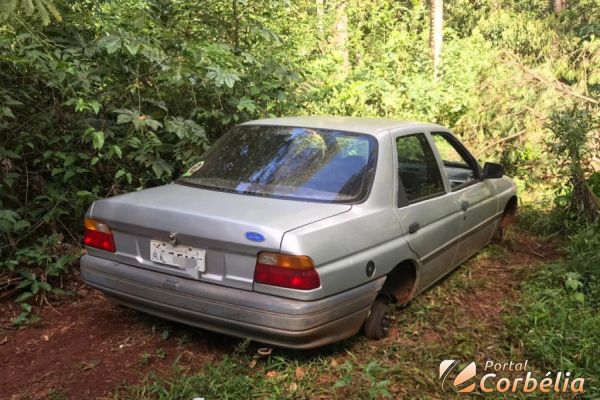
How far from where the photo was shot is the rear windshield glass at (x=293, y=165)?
3486mm

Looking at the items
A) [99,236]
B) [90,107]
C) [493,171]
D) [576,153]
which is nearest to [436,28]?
[576,153]

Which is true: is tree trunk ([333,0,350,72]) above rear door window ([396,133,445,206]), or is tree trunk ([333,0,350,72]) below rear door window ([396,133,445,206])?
above

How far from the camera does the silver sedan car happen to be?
2928 mm

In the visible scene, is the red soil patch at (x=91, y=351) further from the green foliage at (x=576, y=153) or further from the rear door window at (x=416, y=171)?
the green foliage at (x=576, y=153)

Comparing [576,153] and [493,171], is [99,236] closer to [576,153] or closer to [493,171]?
[493,171]

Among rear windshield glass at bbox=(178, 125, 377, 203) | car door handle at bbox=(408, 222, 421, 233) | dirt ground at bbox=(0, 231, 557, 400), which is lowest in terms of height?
dirt ground at bbox=(0, 231, 557, 400)

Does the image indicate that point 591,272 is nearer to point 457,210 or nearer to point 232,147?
point 457,210

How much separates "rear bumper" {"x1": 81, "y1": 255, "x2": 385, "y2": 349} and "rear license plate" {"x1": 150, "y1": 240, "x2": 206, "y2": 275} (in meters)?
0.08

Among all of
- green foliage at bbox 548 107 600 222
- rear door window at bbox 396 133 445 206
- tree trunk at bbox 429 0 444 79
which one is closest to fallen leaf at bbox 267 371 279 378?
rear door window at bbox 396 133 445 206

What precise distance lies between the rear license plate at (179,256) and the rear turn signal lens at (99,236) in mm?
373

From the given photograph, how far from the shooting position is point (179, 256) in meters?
3.14

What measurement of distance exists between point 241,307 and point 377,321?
3.60 ft

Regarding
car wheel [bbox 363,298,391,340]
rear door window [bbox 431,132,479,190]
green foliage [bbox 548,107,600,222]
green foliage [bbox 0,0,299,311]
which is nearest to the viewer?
car wheel [bbox 363,298,391,340]

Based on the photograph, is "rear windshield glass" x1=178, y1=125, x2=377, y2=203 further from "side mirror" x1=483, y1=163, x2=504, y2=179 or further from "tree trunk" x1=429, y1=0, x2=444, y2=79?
"tree trunk" x1=429, y1=0, x2=444, y2=79
